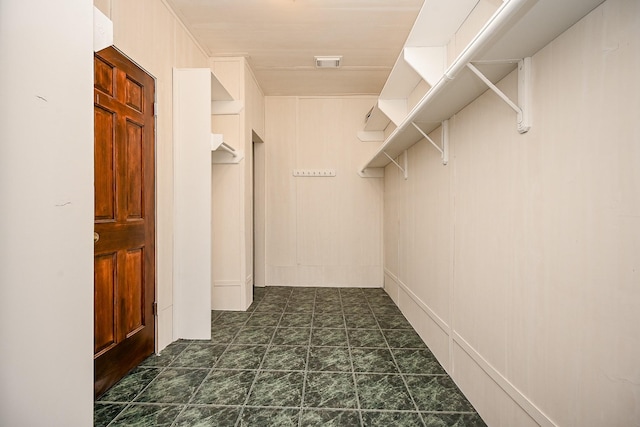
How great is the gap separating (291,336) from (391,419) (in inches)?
49.1

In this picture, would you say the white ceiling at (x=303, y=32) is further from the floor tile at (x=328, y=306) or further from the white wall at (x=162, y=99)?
the floor tile at (x=328, y=306)

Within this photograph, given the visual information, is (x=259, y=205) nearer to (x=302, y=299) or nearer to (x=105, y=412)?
(x=302, y=299)

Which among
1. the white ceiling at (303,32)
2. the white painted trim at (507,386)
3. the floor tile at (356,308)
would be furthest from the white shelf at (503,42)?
the floor tile at (356,308)

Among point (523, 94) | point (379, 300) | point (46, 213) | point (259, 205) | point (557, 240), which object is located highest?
point (523, 94)

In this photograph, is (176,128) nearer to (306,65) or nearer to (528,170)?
(306,65)

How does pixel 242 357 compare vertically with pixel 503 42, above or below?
below

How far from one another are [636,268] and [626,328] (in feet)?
0.57

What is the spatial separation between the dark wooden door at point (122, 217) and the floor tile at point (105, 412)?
0.11 metres

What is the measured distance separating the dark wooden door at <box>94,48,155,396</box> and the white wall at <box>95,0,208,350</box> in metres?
0.08

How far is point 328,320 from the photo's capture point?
3.08 metres

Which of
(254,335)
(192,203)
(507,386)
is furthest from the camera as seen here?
(254,335)

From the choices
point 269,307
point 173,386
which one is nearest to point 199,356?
point 173,386

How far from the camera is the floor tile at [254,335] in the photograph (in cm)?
257

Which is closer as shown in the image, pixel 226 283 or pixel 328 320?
pixel 328 320
